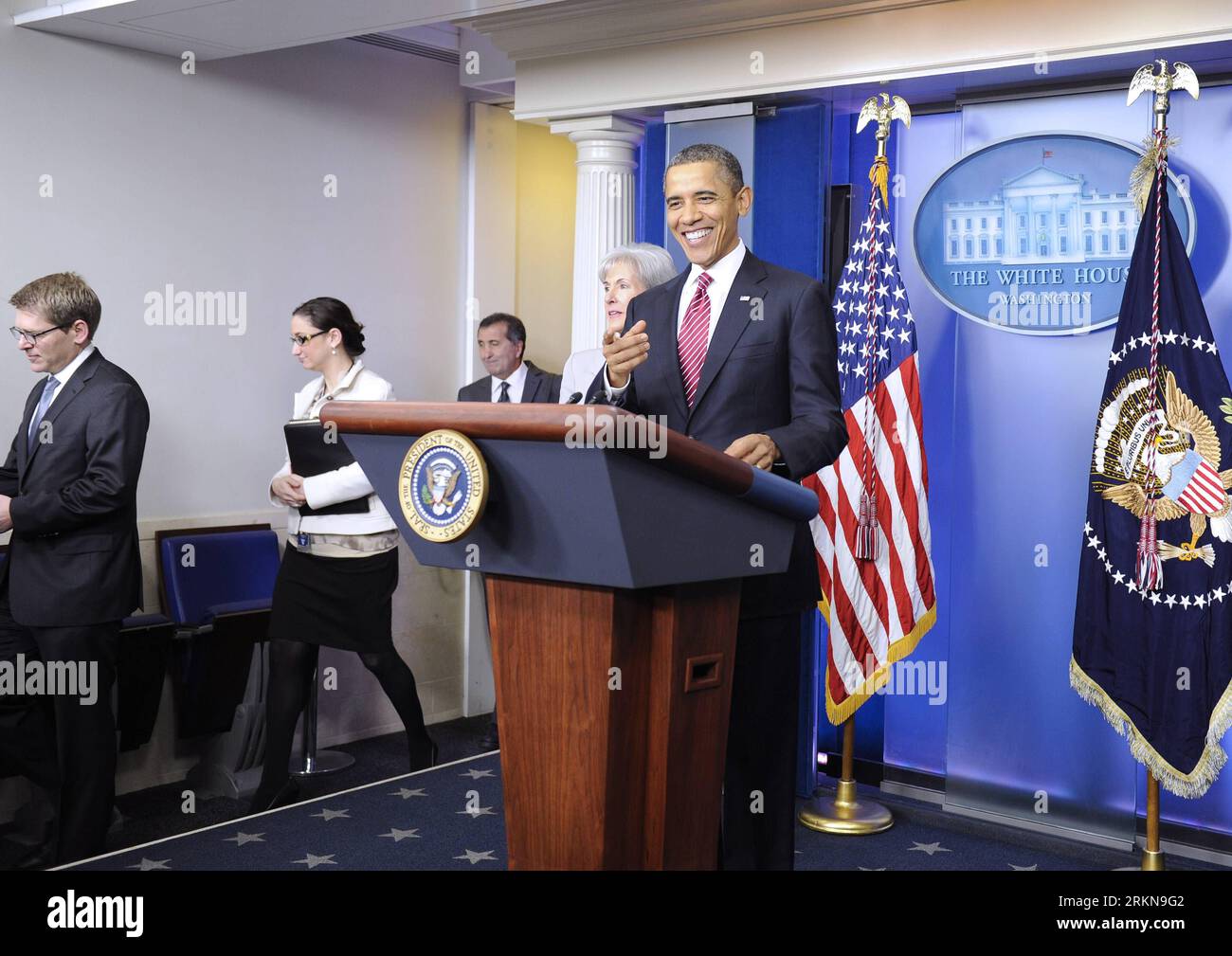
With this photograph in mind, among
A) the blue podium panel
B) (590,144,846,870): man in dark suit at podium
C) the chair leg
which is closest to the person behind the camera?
the blue podium panel

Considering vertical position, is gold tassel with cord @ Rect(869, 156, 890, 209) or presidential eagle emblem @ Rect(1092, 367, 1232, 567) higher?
gold tassel with cord @ Rect(869, 156, 890, 209)

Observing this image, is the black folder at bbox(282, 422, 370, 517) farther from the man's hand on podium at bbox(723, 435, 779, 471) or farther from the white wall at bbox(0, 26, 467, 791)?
the man's hand on podium at bbox(723, 435, 779, 471)

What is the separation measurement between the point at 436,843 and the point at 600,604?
2590 mm

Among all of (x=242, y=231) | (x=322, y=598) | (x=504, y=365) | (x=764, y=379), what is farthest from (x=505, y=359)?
(x=764, y=379)

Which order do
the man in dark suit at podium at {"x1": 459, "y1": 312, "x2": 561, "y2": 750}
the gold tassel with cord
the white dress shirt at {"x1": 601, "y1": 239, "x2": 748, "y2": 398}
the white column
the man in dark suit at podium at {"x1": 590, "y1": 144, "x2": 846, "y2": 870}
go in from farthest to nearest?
1. the man in dark suit at podium at {"x1": 459, "y1": 312, "x2": 561, "y2": 750}
2. the white column
3. the gold tassel with cord
4. the white dress shirt at {"x1": 601, "y1": 239, "x2": 748, "y2": 398}
5. the man in dark suit at podium at {"x1": 590, "y1": 144, "x2": 846, "y2": 870}

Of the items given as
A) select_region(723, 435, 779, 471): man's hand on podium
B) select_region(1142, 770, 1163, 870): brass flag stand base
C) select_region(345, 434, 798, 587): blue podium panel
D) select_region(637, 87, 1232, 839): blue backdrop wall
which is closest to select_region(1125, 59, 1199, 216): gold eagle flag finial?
select_region(637, 87, 1232, 839): blue backdrop wall

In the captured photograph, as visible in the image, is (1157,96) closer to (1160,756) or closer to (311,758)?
(1160,756)

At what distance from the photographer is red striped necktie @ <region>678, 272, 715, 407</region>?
2342 mm

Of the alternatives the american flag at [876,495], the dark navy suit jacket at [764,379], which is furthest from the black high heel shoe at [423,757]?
the dark navy suit jacket at [764,379]

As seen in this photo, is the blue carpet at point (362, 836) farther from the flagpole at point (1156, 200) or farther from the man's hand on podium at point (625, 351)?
the man's hand on podium at point (625, 351)

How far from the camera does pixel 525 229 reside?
6621mm

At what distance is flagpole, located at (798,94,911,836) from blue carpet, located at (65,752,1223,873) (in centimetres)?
4

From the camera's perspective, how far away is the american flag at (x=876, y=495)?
4.42 metres

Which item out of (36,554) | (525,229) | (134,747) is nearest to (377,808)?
(134,747)
